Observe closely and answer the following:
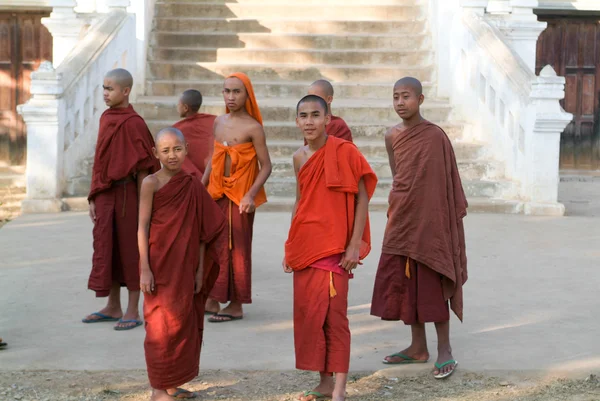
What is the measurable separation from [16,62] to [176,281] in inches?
421

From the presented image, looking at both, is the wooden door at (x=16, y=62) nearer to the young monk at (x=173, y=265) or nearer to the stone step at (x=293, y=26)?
the stone step at (x=293, y=26)

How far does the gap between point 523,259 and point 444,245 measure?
143 inches

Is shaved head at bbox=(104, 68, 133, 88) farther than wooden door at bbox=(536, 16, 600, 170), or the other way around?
wooden door at bbox=(536, 16, 600, 170)

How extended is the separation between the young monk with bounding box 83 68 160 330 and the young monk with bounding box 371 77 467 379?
1.84 meters

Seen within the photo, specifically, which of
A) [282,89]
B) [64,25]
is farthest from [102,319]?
[64,25]

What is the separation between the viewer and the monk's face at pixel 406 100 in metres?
6.12

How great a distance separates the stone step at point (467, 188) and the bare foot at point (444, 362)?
20.2ft

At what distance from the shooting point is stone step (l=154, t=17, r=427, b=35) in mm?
15047

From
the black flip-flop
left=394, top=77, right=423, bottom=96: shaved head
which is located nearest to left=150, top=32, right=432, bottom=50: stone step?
the black flip-flop

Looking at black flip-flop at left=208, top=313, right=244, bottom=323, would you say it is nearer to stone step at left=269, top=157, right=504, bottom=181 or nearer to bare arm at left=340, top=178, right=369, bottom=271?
bare arm at left=340, top=178, right=369, bottom=271

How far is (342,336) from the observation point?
18.1 ft

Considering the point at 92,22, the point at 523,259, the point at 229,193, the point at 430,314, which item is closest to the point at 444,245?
the point at 430,314

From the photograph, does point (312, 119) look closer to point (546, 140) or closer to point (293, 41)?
point (546, 140)

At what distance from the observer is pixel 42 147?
11.5 meters
